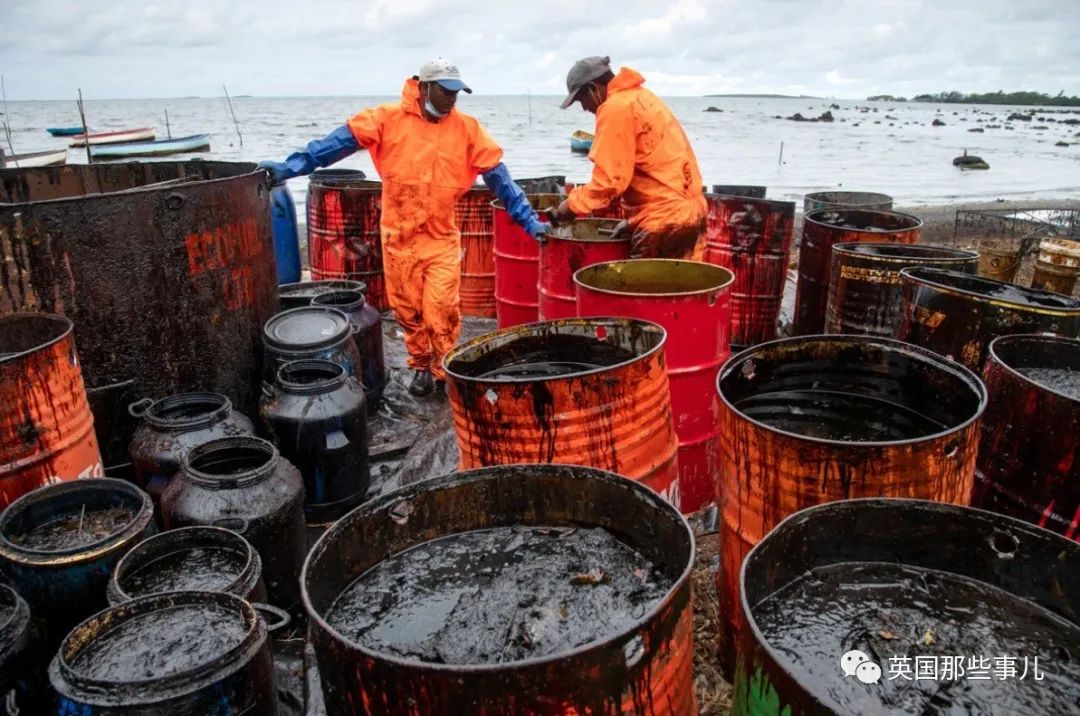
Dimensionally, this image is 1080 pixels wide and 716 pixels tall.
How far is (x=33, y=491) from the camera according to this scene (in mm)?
3055

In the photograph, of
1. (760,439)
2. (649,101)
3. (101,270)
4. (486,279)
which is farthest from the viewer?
(486,279)

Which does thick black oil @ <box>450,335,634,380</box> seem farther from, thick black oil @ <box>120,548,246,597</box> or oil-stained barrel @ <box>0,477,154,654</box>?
oil-stained barrel @ <box>0,477,154,654</box>

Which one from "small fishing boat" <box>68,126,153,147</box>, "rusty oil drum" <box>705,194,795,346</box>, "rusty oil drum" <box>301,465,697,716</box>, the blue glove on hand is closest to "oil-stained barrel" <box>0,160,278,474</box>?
the blue glove on hand

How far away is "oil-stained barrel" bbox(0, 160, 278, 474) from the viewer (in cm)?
367

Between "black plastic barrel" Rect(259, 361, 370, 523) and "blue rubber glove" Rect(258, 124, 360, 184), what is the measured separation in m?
1.75

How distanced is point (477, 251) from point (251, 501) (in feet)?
15.3

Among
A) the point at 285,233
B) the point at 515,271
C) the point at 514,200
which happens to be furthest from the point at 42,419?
the point at 285,233

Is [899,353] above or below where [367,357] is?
above

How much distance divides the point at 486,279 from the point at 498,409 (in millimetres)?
5197

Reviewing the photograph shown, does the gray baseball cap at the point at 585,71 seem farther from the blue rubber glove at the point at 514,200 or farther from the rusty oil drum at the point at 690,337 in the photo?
the rusty oil drum at the point at 690,337

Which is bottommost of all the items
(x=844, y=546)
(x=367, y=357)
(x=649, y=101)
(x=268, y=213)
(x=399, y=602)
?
(x=367, y=357)

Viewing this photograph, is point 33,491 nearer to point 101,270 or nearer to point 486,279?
point 101,270

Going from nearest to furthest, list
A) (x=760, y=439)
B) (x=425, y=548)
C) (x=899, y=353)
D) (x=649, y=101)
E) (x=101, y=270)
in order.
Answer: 1. (x=425, y=548)
2. (x=760, y=439)
3. (x=899, y=353)
4. (x=101, y=270)
5. (x=649, y=101)

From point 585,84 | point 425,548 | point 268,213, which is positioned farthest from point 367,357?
point 425,548
